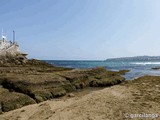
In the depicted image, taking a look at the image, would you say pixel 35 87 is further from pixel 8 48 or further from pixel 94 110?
pixel 8 48

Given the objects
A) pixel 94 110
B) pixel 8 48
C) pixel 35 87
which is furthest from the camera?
pixel 8 48

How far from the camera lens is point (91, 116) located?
13.5 meters

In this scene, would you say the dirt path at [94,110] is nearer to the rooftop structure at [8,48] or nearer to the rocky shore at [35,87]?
the rocky shore at [35,87]

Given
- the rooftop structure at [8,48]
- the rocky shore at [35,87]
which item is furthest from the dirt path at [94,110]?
the rooftop structure at [8,48]

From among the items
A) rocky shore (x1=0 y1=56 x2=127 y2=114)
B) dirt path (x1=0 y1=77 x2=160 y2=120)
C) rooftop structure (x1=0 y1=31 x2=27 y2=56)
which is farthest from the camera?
rooftop structure (x1=0 y1=31 x2=27 y2=56)

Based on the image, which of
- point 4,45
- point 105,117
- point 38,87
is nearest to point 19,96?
point 38,87

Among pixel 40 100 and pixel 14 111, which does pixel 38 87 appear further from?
pixel 14 111

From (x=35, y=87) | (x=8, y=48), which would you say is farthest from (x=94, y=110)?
(x=8, y=48)

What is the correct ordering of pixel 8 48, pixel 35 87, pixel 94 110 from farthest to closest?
1. pixel 8 48
2. pixel 35 87
3. pixel 94 110

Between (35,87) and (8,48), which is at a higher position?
(8,48)

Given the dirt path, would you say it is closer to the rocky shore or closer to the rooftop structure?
the rocky shore

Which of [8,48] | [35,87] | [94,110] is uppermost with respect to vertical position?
[8,48]

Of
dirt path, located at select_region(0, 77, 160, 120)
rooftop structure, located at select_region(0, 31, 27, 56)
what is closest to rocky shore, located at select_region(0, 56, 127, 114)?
dirt path, located at select_region(0, 77, 160, 120)

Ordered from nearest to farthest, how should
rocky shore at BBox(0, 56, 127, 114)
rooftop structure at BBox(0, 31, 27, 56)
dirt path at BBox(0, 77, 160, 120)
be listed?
dirt path at BBox(0, 77, 160, 120) → rocky shore at BBox(0, 56, 127, 114) → rooftop structure at BBox(0, 31, 27, 56)
